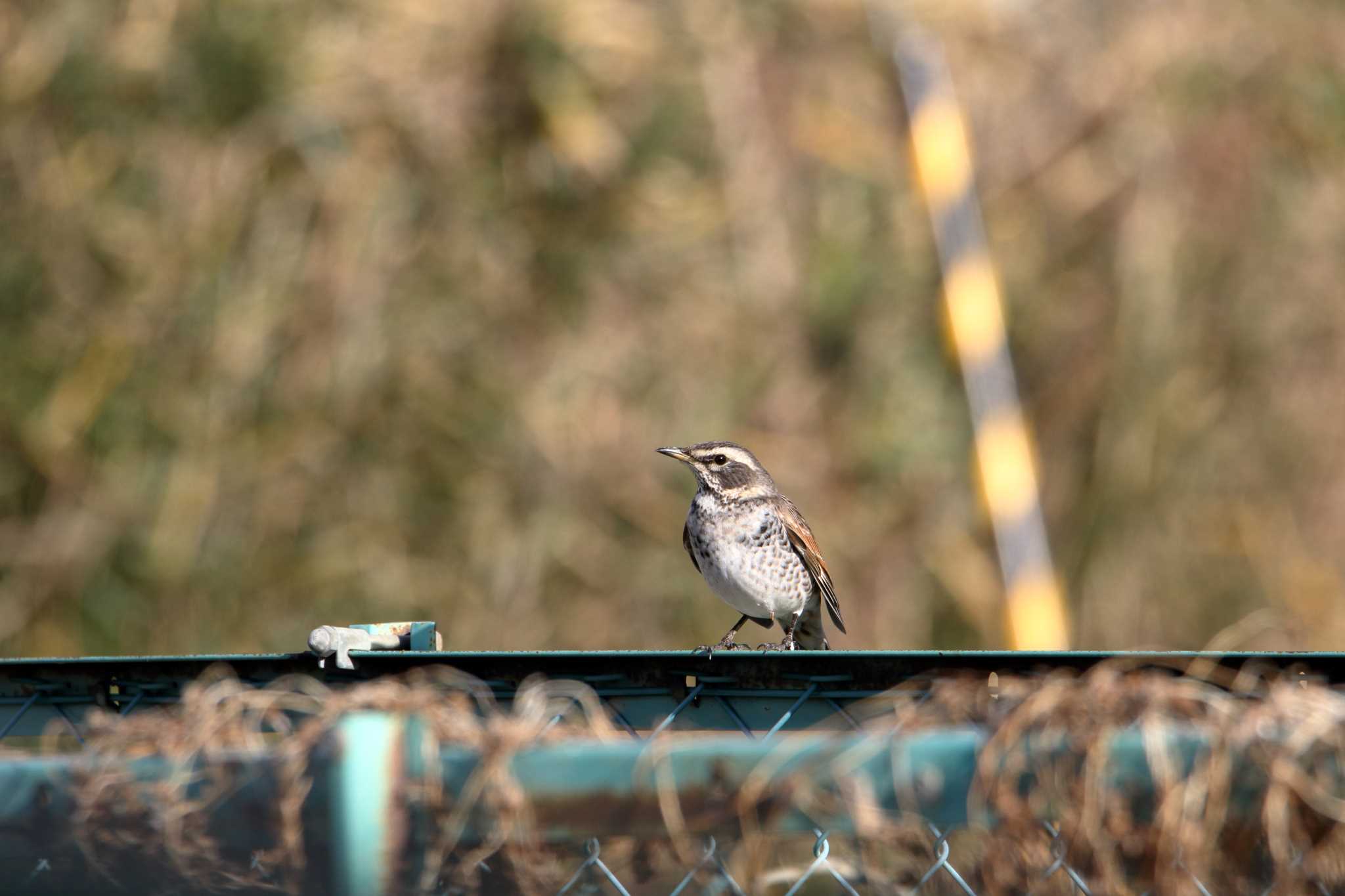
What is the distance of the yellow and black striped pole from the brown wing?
3.08 metres

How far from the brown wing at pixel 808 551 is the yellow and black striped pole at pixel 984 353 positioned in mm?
3076

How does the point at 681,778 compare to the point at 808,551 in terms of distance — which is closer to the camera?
the point at 681,778

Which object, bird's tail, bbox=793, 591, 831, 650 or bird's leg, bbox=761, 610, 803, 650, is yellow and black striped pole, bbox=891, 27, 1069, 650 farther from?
bird's leg, bbox=761, 610, 803, 650

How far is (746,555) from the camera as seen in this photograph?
16.1 ft

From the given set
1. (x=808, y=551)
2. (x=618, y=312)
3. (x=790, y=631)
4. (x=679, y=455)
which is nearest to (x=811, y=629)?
(x=790, y=631)

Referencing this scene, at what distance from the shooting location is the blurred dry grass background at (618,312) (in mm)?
6930

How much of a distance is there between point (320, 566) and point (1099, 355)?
4.13 m

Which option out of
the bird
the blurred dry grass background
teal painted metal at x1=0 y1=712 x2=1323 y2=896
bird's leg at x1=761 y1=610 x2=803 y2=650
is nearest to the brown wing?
the bird

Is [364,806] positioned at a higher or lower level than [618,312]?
lower

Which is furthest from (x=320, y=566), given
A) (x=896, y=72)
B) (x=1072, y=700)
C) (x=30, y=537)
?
(x=1072, y=700)

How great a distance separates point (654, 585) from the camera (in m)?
7.62

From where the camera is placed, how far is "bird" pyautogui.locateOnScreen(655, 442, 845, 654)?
16.1 feet

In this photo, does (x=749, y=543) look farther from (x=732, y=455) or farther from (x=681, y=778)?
(x=681, y=778)

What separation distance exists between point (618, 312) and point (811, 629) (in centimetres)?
271
